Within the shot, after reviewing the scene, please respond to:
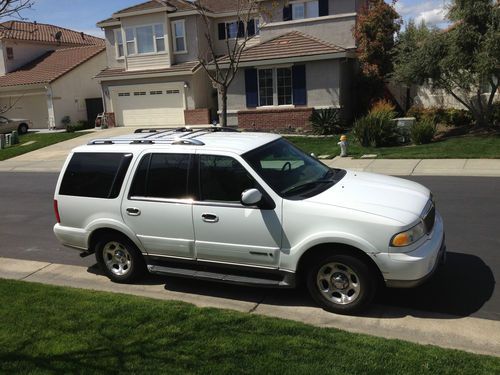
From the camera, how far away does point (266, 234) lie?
17.4 ft

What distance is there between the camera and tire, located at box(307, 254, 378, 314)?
4949 millimetres

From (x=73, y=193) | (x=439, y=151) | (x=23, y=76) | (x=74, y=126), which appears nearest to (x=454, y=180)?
(x=439, y=151)

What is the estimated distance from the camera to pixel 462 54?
1712cm

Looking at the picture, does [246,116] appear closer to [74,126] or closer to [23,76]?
[74,126]

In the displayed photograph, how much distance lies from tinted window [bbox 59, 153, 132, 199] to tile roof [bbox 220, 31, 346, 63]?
679 inches

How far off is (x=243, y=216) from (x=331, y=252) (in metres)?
1.00

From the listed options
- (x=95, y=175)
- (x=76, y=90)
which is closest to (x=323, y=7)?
(x=76, y=90)

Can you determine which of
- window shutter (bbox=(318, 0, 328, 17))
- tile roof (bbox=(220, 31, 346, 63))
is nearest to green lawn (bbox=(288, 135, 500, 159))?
tile roof (bbox=(220, 31, 346, 63))

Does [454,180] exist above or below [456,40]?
below

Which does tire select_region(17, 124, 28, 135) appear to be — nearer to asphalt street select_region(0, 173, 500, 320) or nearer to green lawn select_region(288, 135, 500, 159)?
asphalt street select_region(0, 173, 500, 320)

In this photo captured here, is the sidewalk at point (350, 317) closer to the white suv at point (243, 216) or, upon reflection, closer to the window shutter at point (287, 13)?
the white suv at point (243, 216)

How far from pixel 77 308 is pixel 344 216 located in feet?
9.60

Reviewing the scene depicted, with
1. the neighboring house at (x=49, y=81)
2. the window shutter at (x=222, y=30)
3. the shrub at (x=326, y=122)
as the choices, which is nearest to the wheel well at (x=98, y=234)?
the shrub at (x=326, y=122)

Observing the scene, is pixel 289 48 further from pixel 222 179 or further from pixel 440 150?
pixel 222 179
